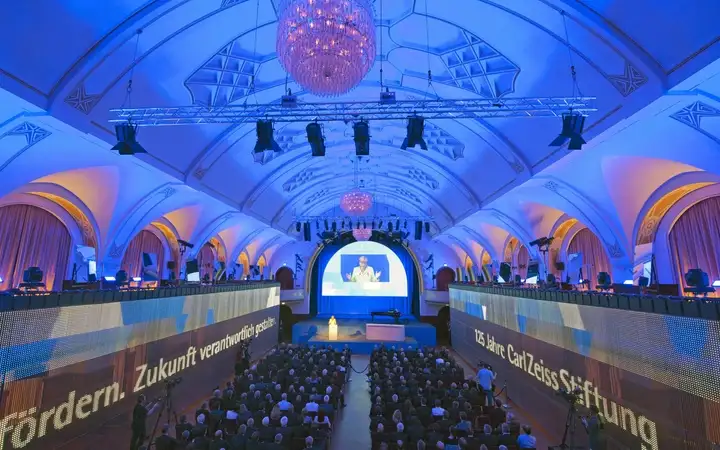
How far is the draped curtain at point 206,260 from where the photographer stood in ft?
85.5

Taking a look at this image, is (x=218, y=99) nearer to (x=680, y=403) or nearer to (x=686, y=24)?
(x=686, y=24)

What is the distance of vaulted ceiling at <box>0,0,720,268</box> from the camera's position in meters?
7.30

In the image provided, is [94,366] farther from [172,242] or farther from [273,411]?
[172,242]

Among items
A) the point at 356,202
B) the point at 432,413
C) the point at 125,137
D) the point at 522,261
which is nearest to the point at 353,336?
the point at 522,261

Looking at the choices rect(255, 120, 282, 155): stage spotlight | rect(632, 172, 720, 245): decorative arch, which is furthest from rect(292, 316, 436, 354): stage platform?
rect(255, 120, 282, 155): stage spotlight

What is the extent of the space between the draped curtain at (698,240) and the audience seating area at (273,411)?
1218cm

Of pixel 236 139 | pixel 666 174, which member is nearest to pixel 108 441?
pixel 236 139

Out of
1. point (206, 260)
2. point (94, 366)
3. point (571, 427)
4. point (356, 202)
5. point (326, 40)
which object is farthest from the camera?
point (206, 260)

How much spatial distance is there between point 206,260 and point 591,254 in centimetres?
2289

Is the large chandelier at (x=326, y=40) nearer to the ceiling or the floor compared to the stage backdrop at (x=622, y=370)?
nearer to the ceiling

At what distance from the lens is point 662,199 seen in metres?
12.9

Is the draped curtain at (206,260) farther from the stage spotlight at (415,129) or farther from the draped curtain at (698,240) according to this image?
the draped curtain at (698,240)

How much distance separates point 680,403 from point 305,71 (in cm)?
733

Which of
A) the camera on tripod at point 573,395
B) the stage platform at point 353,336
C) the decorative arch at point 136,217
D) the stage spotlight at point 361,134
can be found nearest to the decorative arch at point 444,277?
the stage platform at point 353,336
